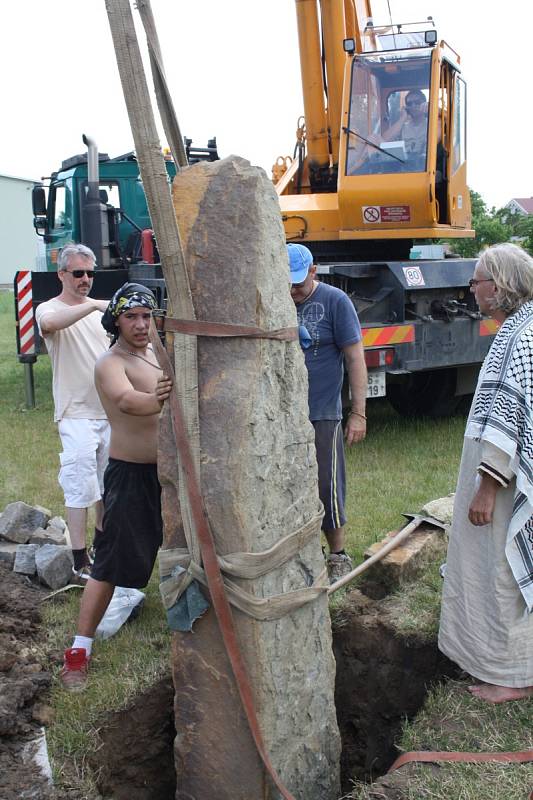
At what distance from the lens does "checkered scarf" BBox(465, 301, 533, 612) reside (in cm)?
308

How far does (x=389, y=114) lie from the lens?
750 cm

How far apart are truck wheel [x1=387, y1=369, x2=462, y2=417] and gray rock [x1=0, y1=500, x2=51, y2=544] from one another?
4.42 metres

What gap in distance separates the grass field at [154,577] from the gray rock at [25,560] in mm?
394

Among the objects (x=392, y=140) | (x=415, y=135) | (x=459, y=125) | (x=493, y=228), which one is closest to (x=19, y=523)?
(x=392, y=140)

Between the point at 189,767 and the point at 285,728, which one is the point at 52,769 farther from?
the point at 285,728

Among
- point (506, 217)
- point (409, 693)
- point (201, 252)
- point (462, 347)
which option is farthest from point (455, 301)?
point (506, 217)

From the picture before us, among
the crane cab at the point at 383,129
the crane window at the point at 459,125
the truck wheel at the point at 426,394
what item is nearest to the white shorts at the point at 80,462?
the crane cab at the point at 383,129

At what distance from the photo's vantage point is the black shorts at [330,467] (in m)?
4.42

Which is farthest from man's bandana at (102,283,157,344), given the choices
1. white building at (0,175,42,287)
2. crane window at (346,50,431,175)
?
white building at (0,175,42,287)

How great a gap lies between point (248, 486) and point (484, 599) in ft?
3.93

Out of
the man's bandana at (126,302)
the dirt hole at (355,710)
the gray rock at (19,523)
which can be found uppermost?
the man's bandana at (126,302)

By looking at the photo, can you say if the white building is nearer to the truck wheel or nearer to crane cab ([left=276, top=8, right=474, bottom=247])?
the truck wheel

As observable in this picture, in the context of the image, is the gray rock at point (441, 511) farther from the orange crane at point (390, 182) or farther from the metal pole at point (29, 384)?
the metal pole at point (29, 384)

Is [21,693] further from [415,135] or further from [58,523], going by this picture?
[415,135]
